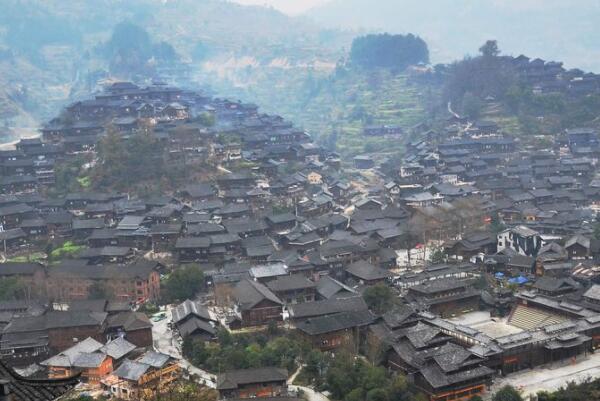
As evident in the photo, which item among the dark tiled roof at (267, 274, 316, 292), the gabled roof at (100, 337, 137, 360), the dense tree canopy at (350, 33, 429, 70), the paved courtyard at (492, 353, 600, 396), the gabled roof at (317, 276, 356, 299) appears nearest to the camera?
the paved courtyard at (492, 353, 600, 396)

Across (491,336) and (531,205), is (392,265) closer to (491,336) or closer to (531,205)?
(491,336)

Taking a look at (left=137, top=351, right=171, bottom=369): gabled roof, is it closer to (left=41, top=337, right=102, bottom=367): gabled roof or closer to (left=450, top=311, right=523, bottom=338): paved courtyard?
(left=41, top=337, right=102, bottom=367): gabled roof

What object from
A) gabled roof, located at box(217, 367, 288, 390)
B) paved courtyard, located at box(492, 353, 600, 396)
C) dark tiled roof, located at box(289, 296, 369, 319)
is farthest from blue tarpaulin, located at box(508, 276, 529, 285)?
gabled roof, located at box(217, 367, 288, 390)

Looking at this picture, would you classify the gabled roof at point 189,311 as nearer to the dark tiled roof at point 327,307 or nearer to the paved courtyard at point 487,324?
the dark tiled roof at point 327,307

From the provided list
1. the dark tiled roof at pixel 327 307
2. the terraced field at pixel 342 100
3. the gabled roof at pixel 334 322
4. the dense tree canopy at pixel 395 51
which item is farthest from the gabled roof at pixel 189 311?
the dense tree canopy at pixel 395 51

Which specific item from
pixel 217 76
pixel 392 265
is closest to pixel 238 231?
pixel 392 265

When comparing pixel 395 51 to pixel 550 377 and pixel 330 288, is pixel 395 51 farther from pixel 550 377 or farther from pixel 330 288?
pixel 550 377
